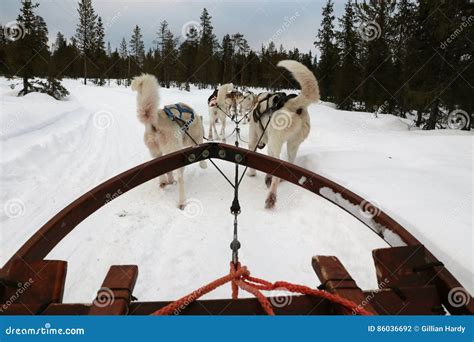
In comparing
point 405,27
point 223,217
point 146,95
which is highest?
point 405,27

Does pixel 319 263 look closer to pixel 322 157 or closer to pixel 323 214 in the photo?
pixel 323 214

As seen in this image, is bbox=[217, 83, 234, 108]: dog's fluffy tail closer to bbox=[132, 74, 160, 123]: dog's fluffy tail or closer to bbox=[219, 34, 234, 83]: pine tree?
bbox=[132, 74, 160, 123]: dog's fluffy tail

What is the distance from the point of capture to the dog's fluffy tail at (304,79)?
4.10 meters

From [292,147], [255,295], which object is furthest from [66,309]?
[292,147]

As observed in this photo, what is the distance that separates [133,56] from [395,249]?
216ft

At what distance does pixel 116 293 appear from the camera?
1167mm

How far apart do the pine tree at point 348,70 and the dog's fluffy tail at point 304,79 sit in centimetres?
2372

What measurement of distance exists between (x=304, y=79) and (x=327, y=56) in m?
32.2

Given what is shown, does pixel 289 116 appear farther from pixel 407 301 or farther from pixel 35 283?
pixel 35 283

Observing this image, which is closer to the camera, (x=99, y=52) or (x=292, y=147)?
(x=292, y=147)

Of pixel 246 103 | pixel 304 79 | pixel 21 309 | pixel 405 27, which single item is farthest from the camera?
pixel 405 27

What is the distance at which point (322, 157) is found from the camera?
536 cm

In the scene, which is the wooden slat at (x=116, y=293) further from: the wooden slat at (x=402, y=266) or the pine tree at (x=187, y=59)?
the pine tree at (x=187, y=59)

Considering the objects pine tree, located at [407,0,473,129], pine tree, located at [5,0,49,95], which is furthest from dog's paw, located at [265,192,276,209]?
pine tree, located at [5,0,49,95]
